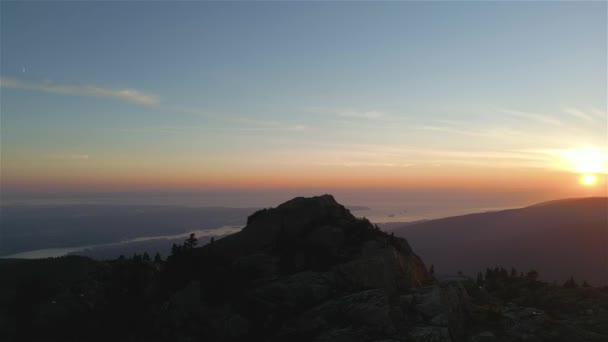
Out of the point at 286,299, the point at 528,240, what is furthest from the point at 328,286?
the point at 528,240

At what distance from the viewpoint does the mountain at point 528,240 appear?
4067 inches

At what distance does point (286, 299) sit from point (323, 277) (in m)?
2.34

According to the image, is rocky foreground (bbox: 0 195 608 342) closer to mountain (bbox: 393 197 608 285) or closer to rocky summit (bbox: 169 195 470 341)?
rocky summit (bbox: 169 195 470 341)

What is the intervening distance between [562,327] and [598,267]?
10096cm

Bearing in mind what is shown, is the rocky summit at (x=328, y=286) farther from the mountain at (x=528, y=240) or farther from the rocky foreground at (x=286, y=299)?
the mountain at (x=528, y=240)

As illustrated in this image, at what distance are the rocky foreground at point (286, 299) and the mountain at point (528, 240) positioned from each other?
7932 centimetres

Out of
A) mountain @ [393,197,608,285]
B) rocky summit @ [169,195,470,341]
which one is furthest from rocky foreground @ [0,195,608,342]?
mountain @ [393,197,608,285]

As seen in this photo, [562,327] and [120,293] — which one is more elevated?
[120,293]

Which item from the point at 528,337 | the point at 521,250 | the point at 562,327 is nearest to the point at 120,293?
the point at 528,337

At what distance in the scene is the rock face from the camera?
18031mm

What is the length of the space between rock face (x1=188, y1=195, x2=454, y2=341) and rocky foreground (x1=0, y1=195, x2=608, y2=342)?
0.20 ft

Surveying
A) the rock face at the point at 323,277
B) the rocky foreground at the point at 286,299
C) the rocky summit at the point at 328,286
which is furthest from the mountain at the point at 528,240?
the rocky summit at the point at 328,286

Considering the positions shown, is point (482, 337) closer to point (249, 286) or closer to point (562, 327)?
point (562, 327)

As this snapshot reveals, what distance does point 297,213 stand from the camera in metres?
28.2
